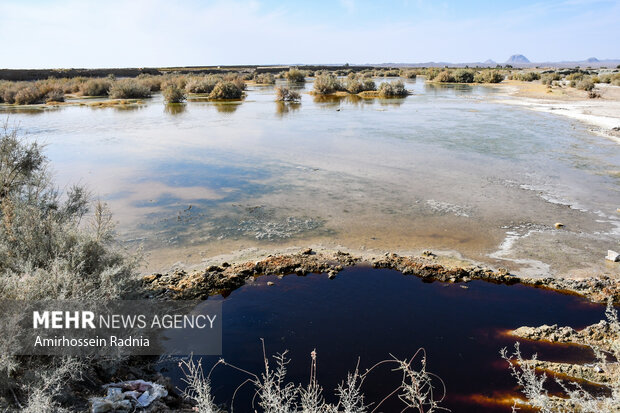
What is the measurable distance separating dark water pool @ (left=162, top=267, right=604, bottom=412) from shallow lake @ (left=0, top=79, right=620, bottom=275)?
0.99 m

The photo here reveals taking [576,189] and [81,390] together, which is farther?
[576,189]

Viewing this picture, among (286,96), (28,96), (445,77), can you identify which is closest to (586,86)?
(445,77)

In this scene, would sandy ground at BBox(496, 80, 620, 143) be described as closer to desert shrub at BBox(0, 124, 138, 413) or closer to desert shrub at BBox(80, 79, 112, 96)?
desert shrub at BBox(0, 124, 138, 413)

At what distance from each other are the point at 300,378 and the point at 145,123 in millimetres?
17804

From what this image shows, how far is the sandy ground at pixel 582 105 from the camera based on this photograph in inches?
656

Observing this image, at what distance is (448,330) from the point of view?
4.69 meters

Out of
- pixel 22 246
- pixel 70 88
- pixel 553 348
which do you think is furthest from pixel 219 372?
pixel 70 88

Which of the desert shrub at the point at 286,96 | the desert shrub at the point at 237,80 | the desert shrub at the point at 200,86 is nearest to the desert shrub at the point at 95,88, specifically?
the desert shrub at the point at 200,86

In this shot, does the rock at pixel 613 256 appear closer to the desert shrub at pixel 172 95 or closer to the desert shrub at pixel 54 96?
the desert shrub at pixel 172 95

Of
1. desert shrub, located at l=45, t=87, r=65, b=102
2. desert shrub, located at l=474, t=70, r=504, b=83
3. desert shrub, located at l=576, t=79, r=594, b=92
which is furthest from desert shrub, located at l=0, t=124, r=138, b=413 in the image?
desert shrub, located at l=474, t=70, r=504, b=83

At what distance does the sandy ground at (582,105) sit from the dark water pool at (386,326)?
12.6 m

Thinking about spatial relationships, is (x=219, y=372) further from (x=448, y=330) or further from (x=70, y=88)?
(x=70, y=88)

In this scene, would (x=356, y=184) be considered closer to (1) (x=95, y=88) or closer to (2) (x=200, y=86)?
(2) (x=200, y=86)

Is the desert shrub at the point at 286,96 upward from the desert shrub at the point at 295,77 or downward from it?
downward
